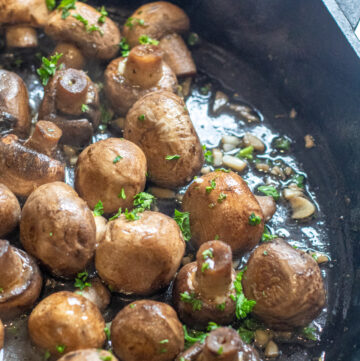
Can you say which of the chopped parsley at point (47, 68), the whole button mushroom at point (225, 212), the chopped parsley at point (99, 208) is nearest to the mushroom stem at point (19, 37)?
the chopped parsley at point (47, 68)

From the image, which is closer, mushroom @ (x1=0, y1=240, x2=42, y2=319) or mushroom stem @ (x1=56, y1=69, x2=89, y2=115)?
mushroom @ (x1=0, y1=240, x2=42, y2=319)

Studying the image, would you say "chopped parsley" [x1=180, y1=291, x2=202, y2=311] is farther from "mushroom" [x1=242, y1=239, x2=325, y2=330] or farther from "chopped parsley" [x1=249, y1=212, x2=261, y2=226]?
"chopped parsley" [x1=249, y1=212, x2=261, y2=226]

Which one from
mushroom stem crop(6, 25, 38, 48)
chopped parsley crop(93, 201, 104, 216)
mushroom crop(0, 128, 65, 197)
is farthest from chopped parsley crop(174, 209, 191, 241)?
mushroom stem crop(6, 25, 38, 48)

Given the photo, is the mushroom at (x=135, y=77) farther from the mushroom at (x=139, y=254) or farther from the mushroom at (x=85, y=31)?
the mushroom at (x=139, y=254)

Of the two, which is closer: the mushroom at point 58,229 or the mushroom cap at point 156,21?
the mushroom at point 58,229

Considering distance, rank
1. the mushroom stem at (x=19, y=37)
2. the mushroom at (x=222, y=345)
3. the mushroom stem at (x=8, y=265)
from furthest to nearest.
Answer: the mushroom stem at (x=19, y=37), the mushroom stem at (x=8, y=265), the mushroom at (x=222, y=345)

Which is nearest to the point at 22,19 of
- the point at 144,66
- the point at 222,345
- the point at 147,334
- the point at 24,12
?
the point at 24,12
